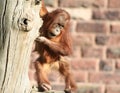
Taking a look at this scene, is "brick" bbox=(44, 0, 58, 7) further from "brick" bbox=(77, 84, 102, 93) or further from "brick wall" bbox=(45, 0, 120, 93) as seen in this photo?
"brick" bbox=(77, 84, 102, 93)

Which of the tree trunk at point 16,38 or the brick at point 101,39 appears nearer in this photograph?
the tree trunk at point 16,38

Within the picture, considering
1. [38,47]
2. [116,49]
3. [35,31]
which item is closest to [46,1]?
[116,49]

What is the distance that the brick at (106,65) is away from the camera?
8.46 metres

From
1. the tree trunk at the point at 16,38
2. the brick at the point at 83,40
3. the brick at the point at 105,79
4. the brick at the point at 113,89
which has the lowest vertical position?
the brick at the point at 113,89

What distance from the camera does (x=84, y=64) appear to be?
8422mm

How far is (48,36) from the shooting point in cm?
468

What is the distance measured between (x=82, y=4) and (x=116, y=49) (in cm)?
69

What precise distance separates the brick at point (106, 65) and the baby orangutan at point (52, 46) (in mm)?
3585

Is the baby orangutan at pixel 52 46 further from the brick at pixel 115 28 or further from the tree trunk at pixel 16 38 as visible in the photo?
the brick at pixel 115 28

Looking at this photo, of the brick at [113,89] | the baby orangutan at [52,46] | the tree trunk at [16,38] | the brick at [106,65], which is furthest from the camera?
the brick at [106,65]

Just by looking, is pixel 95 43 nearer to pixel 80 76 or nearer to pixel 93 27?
pixel 93 27

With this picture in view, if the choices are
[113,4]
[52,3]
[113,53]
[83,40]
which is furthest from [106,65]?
[52,3]

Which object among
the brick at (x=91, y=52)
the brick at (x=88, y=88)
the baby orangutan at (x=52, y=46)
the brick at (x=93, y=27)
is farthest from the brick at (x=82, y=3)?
the baby orangutan at (x=52, y=46)

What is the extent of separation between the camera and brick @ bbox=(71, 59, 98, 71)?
331 inches
